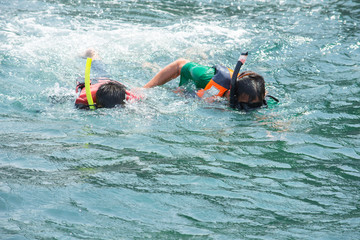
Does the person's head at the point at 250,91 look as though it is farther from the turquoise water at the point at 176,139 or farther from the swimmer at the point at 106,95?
the swimmer at the point at 106,95

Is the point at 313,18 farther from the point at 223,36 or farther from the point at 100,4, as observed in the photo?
the point at 100,4

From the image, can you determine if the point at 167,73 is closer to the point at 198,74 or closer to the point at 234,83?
the point at 198,74

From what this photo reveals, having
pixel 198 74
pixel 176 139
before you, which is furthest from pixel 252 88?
pixel 176 139

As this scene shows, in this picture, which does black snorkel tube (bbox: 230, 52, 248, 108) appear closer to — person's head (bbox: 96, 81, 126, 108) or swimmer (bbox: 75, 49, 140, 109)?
swimmer (bbox: 75, 49, 140, 109)

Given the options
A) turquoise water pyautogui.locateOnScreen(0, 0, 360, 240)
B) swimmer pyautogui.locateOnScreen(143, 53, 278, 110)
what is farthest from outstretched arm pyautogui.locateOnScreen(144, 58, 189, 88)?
turquoise water pyautogui.locateOnScreen(0, 0, 360, 240)

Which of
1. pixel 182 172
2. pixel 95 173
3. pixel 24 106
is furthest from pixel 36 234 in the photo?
pixel 24 106

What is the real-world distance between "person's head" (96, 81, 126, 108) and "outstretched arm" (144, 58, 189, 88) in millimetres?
774

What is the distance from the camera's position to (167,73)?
5.55 m

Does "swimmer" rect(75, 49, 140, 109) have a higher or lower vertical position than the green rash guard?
lower

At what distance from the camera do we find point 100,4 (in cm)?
938

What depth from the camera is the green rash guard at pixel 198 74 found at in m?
5.22

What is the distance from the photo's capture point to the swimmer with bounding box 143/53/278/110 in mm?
4820

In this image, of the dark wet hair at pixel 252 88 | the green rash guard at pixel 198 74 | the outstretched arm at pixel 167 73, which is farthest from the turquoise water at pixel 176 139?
the green rash guard at pixel 198 74

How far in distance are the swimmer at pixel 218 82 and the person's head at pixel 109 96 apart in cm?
80
